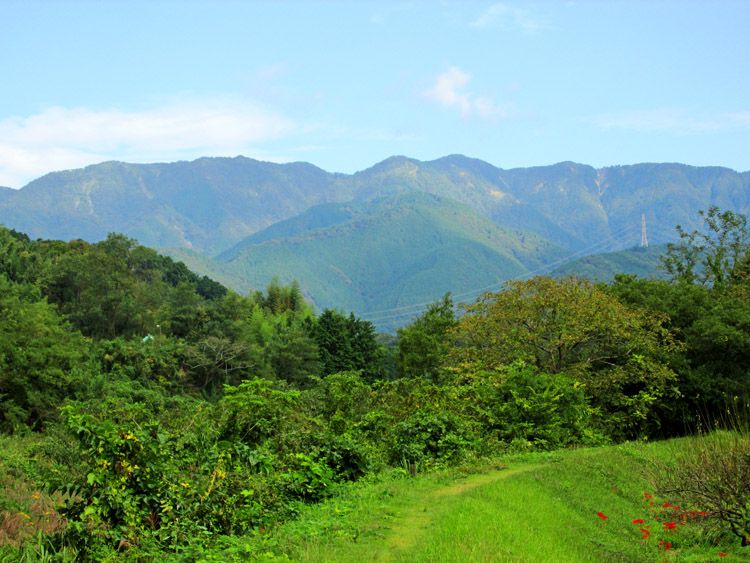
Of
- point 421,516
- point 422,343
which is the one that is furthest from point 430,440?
point 422,343

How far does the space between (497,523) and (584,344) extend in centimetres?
1656

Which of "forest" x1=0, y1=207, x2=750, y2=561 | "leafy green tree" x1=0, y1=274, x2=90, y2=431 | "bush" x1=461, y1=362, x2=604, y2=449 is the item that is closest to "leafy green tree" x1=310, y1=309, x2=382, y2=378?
"forest" x1=0, y1=207, x2=750, y2=561

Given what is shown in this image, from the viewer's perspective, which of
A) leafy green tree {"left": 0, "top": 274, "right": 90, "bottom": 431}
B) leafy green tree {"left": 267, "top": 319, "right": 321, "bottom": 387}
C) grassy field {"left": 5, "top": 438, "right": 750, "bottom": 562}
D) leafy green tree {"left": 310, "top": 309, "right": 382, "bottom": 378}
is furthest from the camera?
leafy green tree {"left": 310, "top": 309, "right": 382, "bottom": 378}

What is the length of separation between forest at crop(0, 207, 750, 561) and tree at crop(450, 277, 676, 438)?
7cm

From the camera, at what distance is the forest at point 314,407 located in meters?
7.69

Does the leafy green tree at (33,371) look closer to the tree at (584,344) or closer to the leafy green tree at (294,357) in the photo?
the tree at (584,344)

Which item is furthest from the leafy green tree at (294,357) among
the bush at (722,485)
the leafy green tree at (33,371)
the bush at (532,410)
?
the bush at (722,485)

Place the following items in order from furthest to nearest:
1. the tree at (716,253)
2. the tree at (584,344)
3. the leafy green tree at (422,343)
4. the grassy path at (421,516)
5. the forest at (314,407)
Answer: the leafy green tree at (422,343) → the tree at (716,253) → the tree at (584,344) → the forest at (314,407) → the grassy path at (421,516)

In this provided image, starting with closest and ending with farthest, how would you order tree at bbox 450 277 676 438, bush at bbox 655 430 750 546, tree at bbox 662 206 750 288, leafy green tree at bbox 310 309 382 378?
bush at bbox 655 430 750 546 → tree at bbox 450 277 676 438 → tree at bbox 662 206 750 288 → leafy green tree at bbox 310 309 382 378

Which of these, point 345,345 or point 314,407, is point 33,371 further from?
point 345,345

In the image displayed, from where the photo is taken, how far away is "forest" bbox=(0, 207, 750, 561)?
303 inches

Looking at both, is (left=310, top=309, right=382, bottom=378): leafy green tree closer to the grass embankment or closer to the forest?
the forest

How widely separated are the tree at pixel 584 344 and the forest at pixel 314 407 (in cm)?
7

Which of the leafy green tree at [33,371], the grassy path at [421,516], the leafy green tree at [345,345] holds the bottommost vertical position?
the leafy green tree at [345,345]
